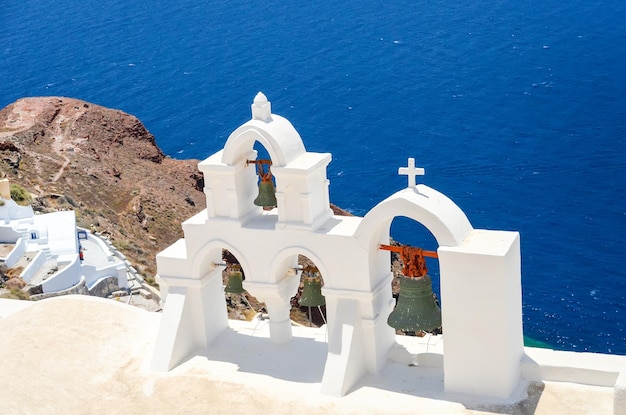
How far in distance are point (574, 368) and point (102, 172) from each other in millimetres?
36432

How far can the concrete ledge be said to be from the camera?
1498cm

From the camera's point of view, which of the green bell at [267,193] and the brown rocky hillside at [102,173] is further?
the brown rocky hillside at [102,173]

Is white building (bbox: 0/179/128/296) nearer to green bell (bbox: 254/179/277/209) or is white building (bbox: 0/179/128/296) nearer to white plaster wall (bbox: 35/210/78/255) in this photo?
white plaster wall (bbox: 35/210/78/255)

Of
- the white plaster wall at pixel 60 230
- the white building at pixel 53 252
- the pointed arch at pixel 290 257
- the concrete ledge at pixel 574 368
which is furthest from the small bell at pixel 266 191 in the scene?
the white plaster wall at pixel 60 230

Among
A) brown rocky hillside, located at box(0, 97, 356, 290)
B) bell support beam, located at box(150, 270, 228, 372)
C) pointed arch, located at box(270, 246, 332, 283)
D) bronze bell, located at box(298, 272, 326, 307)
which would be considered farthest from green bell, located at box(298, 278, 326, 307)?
brown rocky hillside, located at box(0, 97, 356, 290)

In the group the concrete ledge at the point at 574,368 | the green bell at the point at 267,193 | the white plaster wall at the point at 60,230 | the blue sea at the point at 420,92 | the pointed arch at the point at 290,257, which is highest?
the green bell at the point at 267,193

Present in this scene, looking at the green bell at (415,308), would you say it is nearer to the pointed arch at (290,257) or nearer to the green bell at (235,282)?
the pointed arch at (290,257)

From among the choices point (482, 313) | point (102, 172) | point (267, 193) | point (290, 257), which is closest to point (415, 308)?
point (482, 313)

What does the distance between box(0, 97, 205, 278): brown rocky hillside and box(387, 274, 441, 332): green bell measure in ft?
64.2

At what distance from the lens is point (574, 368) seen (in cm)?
1517

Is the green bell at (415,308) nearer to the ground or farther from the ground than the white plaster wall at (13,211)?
farther from the ground

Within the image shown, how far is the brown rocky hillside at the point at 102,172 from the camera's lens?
136 ft

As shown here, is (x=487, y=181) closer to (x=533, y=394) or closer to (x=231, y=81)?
(x=231, y=81)

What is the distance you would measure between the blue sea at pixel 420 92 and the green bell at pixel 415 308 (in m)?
26.2
